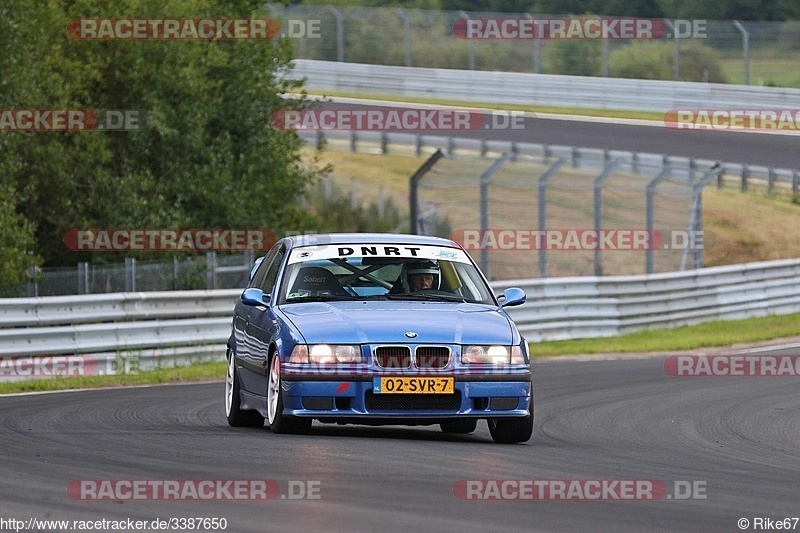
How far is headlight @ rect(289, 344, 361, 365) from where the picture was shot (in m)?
9.65

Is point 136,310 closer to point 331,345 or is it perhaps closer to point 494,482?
point 331,345

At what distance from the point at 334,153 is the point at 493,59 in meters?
6.50

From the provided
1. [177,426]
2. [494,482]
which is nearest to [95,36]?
[177,426]

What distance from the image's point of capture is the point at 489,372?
32.1ft

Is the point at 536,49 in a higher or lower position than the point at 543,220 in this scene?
higher

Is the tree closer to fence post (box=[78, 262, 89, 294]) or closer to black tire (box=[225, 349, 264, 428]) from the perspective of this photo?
fence post (box=[78, 262, 89, 294])

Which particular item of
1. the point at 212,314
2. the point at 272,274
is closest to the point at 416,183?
the point at 212,314
